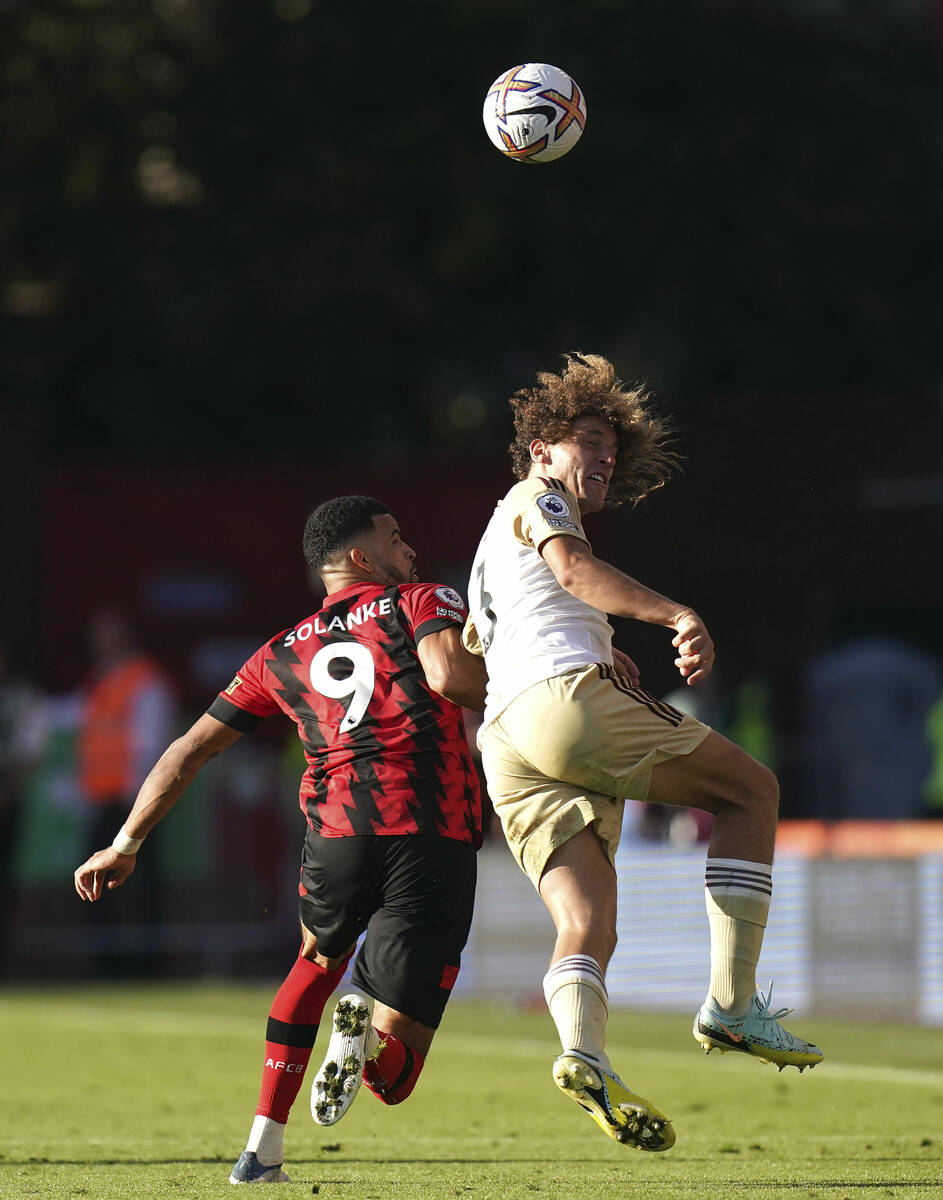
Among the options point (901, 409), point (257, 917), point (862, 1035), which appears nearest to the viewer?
point (862, 1035)

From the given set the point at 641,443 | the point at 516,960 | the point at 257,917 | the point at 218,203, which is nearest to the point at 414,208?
the point at 218,203

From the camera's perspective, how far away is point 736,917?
701 centimetres

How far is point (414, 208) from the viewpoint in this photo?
27.7m

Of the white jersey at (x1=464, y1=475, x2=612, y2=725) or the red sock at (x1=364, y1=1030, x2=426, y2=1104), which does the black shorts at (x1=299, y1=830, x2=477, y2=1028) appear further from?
the white jersey at (x1=464, y1=475, x2=612, y2=725)

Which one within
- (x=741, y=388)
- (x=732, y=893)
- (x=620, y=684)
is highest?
(x=741, y=388)

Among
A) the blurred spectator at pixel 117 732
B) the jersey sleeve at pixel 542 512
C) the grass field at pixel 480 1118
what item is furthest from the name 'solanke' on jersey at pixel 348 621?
the blurred spectator at pixel 117 732

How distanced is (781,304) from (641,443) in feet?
69.1

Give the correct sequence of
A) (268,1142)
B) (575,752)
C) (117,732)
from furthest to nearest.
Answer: (117,732) < (268,1142) < (575,752)

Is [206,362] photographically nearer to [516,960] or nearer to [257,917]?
[257,917]

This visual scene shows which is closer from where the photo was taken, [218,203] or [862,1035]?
[862,1035]

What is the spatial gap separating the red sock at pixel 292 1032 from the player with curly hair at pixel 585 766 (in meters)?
0.91

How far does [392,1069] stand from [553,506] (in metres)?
1.91

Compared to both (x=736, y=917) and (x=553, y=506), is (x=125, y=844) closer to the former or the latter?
(x=553, y=506)

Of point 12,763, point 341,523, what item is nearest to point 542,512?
point 341,523
